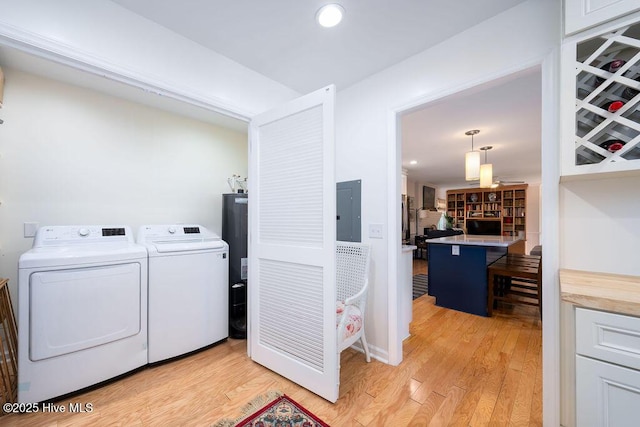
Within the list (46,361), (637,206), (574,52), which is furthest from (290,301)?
(574,52)

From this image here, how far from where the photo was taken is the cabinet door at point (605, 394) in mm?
904

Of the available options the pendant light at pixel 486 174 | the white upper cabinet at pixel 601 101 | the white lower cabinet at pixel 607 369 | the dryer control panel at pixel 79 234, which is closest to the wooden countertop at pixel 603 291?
the white lower cabinet at pixel 607 369

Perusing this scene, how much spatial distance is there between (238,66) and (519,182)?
8.89 metres

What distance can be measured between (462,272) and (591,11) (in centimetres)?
274

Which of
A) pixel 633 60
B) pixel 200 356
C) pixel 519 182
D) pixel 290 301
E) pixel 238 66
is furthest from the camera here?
pixel 519 182

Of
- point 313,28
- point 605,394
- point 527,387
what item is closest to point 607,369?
point 605,394

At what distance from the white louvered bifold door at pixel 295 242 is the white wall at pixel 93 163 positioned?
1.37 meters

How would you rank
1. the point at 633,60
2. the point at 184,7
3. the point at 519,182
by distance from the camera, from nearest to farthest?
the point at 633,60
the point at 184,7
the point at 519,182

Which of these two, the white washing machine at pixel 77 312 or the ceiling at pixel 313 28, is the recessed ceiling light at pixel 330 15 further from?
the white washing machine at pixel 77 312

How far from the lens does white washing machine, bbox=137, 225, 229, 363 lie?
2006 millimetres

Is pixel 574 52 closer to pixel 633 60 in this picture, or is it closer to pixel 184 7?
pixel 633 60

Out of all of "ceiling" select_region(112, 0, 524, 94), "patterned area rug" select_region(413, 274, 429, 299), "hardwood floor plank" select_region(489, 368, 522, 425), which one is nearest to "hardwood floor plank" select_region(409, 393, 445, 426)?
"hardwood floor plank" select_region(489, 368, 522, 425)

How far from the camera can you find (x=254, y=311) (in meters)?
2.07

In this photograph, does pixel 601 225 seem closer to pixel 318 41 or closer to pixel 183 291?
pixel 318 41
